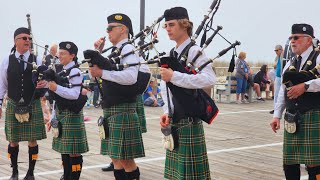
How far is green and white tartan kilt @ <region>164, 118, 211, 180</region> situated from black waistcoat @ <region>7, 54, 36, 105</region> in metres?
2.21

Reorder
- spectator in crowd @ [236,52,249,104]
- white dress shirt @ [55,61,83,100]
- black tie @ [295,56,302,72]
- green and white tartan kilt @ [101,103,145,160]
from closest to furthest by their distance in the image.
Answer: black tie @ [295,56,302,72], green and white tartan kilt @ [101,103,145,160], white dress shirt @ [55,61,83,100], spectator in crowd @ [236,52,249,104]

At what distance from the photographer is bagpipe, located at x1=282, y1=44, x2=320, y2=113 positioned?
411 centimetres

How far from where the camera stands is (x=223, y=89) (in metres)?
14.6

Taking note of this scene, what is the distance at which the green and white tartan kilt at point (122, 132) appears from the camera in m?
4.43

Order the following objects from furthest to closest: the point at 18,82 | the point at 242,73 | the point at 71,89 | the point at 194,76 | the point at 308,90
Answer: the point at 242,73 < the point at 18,82 < the point at 71,89 < the point at 308,90 < the point at 194,76

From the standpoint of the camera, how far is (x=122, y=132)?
14.6 ft

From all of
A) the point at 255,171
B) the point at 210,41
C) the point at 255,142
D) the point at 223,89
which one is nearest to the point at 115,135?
the point at 210,41

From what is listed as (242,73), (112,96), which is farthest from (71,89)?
(242,73)

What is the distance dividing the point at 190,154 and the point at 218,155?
10.5ft

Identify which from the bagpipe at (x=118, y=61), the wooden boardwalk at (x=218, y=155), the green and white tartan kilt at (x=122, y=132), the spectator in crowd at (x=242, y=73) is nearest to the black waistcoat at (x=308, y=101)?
the bagpipe at (x=118, y=61)

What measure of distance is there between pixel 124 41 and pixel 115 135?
0.79 m

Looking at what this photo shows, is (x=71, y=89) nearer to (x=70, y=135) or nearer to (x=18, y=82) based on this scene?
(x=70, y=135)

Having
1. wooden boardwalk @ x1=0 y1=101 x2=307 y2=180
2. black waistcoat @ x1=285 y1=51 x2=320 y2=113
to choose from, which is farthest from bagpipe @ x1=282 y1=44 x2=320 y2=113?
wooden boardwalk @ x1=0 y1=101 x2=307 y2=180

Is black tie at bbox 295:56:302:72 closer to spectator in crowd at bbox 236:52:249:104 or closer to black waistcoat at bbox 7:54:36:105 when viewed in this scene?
black waistcoat at bbox 7:54:36:105
